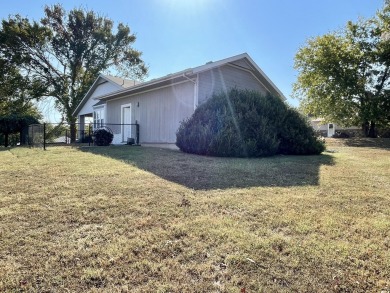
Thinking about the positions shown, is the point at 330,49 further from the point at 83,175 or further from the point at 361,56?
the point at 83,175

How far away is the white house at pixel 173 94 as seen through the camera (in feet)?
37.8

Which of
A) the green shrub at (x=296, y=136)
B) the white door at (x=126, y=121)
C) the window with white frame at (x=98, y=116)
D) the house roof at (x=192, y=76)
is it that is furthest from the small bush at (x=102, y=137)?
the green shrub at (x=296, y=136)

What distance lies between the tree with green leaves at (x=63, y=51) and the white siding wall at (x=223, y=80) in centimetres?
1663

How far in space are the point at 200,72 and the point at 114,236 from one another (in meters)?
9.27

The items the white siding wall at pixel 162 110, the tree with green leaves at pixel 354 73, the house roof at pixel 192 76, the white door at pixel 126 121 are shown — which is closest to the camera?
the house roof at pixel 192 76

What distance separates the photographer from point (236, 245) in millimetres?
2758

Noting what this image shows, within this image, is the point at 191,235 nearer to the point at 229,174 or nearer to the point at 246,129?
the point at 229,174

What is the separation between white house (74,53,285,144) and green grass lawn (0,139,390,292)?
22.5 feet

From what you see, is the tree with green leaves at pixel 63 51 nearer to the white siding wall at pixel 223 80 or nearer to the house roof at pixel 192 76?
the house roof at pixel 192 76

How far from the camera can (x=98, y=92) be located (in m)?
21.2

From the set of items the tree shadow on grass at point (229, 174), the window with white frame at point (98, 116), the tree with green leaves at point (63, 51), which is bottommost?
the tree shadow on grass at point (229, 174)

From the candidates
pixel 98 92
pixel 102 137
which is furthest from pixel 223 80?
pixel 98 92

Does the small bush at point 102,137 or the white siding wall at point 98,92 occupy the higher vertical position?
the white siding wall at point 98,92

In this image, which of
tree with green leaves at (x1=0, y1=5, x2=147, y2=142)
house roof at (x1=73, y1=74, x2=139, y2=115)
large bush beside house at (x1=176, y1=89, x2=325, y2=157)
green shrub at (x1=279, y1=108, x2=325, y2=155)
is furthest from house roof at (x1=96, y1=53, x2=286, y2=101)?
tree with green leaves at (x1=0, y1=5, x2=147, y2=142)
